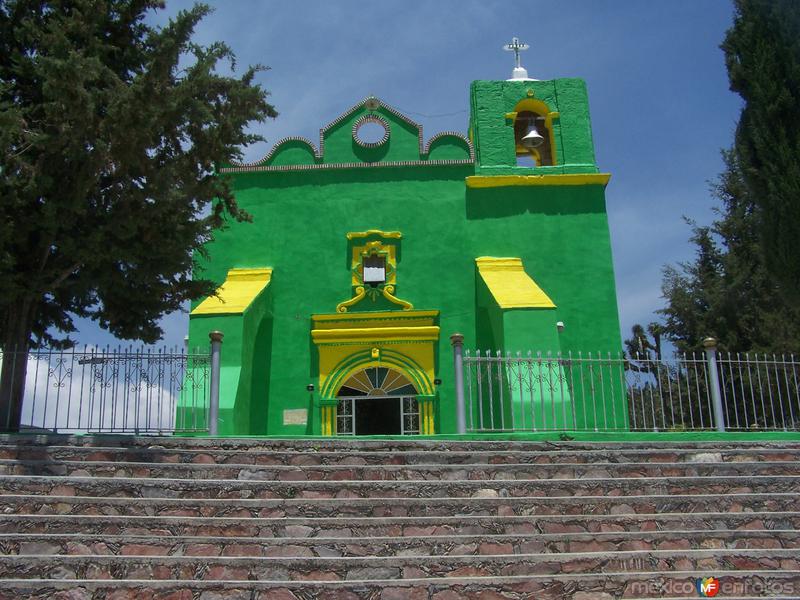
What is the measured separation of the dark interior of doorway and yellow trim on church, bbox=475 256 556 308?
265 centimetres

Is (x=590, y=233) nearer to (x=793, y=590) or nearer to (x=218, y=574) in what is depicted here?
(x=793, y=590)

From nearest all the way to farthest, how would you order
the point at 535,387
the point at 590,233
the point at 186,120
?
the point at 186,120, the point at 535,387, the point at 590,233

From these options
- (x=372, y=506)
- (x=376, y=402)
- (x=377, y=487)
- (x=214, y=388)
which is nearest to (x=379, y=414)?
(x=376, y=402)

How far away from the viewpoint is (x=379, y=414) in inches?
577

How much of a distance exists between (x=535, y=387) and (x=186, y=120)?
19.4ft

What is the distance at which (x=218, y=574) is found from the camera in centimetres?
670

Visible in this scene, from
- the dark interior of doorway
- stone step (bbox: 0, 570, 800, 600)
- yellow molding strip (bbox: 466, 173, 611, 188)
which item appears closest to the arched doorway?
the dark interior of doorway

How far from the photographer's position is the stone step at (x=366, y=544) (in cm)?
696

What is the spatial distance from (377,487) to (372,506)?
36cm

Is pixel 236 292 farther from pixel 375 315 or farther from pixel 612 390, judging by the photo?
pixel 612 390

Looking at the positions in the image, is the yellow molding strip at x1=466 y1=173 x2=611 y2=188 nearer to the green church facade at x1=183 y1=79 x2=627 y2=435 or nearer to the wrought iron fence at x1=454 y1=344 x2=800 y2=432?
the green church facade at x1=183 y1=79 x2=627 y2=435

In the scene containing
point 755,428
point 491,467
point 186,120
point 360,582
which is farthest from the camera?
point 755,428

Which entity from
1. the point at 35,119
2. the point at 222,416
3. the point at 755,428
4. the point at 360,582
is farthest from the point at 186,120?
the point at 755,428

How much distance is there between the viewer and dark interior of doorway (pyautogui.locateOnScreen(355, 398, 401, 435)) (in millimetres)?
14586
